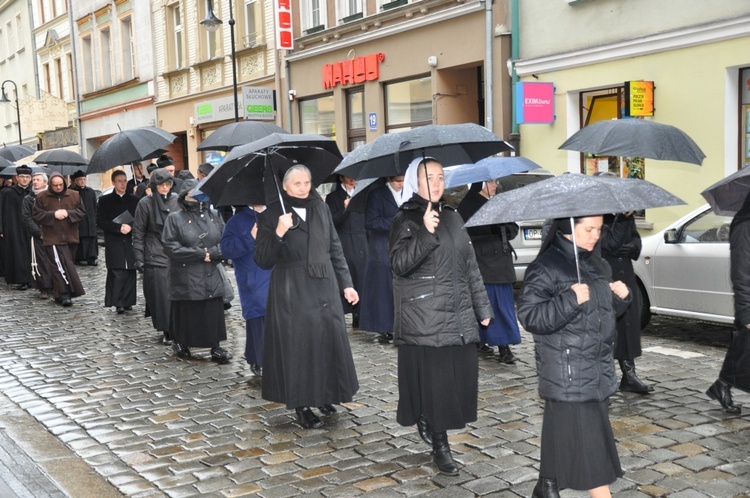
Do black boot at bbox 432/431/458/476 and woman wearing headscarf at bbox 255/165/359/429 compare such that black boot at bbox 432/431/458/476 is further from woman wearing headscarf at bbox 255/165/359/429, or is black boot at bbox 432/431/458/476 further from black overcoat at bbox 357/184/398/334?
black overcoat at bbox 357/184/398/334

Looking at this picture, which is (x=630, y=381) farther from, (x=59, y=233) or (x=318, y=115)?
(x=318, y=115)

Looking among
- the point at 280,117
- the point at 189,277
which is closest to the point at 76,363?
the point at 189,277

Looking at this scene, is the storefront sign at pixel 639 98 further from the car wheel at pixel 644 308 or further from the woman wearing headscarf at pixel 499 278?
the woman wearing headscarf at pixel 499 278

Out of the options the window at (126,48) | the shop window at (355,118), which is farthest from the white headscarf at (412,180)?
the window at (126,48)

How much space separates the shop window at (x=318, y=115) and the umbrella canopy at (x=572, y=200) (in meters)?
18.8

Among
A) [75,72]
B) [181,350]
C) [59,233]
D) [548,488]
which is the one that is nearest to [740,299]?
[548,488]

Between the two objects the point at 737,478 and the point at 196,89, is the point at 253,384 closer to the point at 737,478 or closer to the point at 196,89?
the point at 737,478

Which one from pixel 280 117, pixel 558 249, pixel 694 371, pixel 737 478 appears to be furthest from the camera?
pixel 280 117

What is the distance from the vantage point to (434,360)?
5.39 meters

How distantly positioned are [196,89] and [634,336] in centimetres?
2384

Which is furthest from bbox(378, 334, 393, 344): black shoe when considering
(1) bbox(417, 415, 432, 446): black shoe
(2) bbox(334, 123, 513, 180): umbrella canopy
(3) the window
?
(3) the window

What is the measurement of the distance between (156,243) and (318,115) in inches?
554

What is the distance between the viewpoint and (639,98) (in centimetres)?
1415

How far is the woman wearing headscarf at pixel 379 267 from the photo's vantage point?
9055mm
